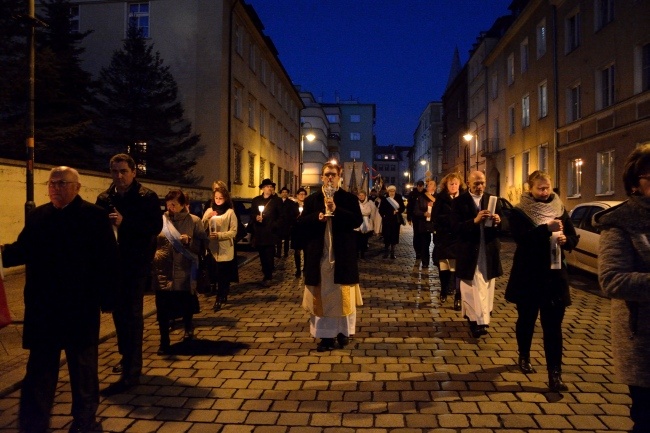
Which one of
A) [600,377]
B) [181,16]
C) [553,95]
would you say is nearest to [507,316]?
[600,377]

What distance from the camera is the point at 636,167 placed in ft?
9.60

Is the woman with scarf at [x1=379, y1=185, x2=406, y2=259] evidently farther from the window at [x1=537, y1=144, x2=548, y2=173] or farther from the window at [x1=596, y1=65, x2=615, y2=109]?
the window at [x1=537, y1=144, x2=548, y2=173]

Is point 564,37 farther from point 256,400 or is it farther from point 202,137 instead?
point 256,400

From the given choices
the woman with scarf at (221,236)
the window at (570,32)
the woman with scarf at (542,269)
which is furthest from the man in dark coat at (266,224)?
the window at (570,32)

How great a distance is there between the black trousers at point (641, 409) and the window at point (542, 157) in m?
27.1

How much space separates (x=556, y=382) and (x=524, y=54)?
31.1 m

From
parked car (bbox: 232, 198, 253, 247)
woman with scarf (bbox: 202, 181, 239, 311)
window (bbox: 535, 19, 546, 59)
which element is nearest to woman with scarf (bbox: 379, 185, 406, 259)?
parked car (bbox: 232, 198, 253, 247)

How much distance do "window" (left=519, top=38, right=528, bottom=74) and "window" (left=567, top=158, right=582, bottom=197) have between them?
360 inches

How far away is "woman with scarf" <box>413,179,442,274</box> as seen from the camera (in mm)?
11422

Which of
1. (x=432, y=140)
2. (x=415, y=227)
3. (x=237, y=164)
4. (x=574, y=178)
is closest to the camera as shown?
(x=415, y=227)

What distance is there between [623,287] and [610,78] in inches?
834

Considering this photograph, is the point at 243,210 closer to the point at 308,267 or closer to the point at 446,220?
the point at 446,220

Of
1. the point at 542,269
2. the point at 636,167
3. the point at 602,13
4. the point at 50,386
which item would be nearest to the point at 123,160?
the point at 50,386

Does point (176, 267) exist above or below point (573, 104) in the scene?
below
